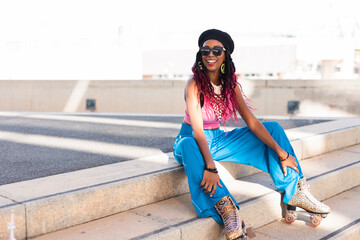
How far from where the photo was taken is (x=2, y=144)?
474 centimetres

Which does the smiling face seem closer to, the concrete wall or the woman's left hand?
the woman's left hand

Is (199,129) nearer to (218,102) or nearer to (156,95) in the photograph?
(218,102)

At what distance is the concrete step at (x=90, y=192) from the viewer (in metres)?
2.44

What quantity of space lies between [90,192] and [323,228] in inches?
71.2

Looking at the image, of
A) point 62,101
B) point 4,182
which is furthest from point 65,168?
point 62,101

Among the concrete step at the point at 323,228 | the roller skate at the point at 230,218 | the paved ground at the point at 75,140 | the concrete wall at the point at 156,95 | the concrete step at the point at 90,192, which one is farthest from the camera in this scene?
the concrete wall at the point at 156,95

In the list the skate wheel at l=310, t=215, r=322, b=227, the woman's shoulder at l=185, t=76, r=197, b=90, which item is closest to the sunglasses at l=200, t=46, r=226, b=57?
the woman's shoulder at l=185, t=76, r=197, b=90

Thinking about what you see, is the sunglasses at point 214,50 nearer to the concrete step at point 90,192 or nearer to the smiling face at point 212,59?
the smiling face at point 212,59

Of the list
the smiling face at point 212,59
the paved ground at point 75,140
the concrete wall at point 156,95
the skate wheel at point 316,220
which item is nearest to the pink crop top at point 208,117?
the smiling face at point 212,59

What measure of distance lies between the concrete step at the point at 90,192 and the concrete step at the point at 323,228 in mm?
669

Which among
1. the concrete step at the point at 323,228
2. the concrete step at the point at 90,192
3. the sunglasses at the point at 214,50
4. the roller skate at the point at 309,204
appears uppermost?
the sunglasses at the point at 214,50

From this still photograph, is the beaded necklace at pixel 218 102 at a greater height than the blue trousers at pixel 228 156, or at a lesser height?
greater

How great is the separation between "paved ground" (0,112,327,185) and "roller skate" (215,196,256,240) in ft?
4.45

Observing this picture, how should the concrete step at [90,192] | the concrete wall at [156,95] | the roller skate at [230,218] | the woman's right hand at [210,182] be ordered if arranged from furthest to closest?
the concrete wall at [156,95] < the woman's right hand at [210,182] < the roller skate at [230,218] < the concrete step at [90,192]
